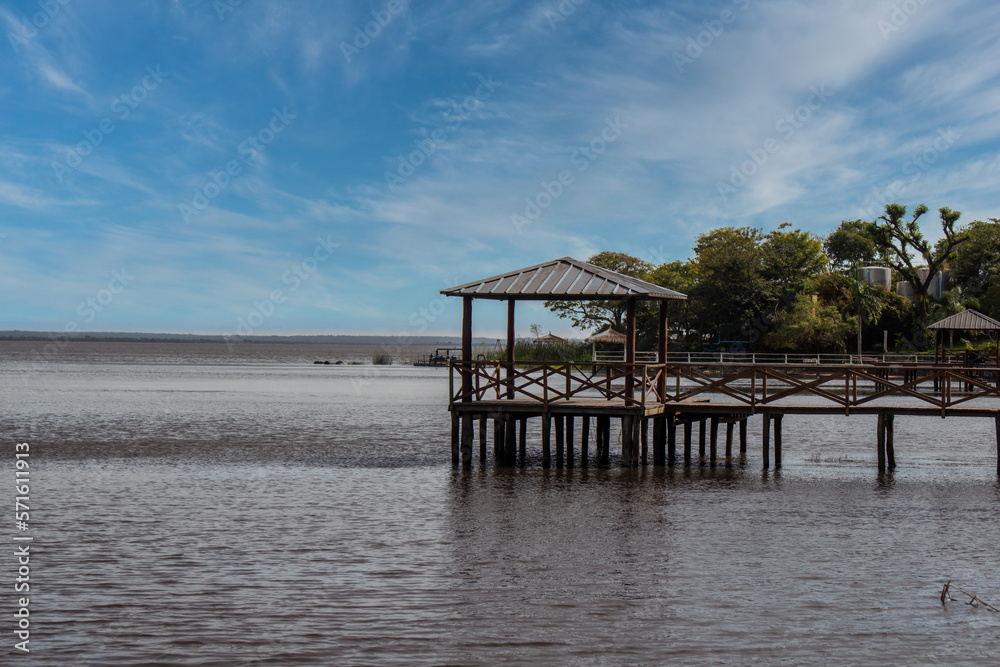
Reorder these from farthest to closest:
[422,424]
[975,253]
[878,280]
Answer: [878,280]
[975,253]
[422,424]

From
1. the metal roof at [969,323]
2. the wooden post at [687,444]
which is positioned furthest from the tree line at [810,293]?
the wooden post at [687,444]

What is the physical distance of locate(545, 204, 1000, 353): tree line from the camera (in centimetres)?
6431

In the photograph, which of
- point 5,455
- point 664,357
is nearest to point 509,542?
point 664,357

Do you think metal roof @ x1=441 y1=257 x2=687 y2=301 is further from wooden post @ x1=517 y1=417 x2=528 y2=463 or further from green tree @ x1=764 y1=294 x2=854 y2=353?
green tree @ x1=764 y1=294 x2=854 y2=353

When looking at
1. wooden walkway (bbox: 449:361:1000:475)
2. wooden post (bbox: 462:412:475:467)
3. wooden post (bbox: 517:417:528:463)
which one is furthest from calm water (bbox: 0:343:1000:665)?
wooden post (bbox: 517:417:528:463)

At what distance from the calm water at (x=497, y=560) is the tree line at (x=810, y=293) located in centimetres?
4327

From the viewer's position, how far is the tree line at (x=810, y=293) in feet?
211

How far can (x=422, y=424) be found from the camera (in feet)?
107

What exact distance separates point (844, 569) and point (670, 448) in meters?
10.7

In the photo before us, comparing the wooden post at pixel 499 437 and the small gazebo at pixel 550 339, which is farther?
the small gazebo at pixel 550 339

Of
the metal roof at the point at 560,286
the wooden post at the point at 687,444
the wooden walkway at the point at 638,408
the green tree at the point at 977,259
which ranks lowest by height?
the wooden post at the point at 687,444

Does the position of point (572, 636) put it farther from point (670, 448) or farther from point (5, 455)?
point (5, 455)

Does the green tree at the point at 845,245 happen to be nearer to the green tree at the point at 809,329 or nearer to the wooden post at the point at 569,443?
the green tree at the point at 809,329

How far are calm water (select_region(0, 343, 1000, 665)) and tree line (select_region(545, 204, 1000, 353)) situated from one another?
1703 inches
